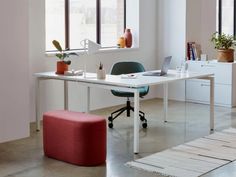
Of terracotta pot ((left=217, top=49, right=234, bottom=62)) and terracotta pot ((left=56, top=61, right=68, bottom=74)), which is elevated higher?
terracotta pot ((left=217, top=49, right=234, bottom=62))

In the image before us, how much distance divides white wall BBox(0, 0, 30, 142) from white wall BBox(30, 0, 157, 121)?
0.95 meters

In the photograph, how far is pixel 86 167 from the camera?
4.61m

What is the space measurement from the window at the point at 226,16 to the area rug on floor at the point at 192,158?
14.9 feet

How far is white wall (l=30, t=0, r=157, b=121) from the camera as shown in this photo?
254 inches

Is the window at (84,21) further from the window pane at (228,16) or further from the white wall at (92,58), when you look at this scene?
the window pane at (228,16)

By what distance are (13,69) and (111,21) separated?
2847mm

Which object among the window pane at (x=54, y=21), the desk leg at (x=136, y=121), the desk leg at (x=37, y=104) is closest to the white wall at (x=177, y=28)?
the window pane at (x=54, y=21)

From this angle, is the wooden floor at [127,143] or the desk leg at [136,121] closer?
the wooden floor at [127,143]

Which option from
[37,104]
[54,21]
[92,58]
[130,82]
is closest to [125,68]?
[92,58]

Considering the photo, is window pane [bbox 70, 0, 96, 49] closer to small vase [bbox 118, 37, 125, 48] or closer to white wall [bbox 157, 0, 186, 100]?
small vase [bbox 118, 37, 125, 48]

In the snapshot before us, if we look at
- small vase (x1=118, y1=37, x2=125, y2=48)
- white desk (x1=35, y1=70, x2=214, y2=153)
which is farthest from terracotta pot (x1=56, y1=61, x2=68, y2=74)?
small vase (x1=118, y1=37, x2=125, y2=48)

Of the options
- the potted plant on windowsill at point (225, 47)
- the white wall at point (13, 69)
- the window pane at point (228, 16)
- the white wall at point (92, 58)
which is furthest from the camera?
the window pane at point (228, 16)

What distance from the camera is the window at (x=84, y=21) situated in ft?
22.8

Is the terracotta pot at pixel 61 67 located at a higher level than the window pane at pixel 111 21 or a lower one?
lower
